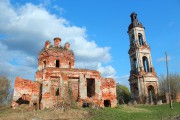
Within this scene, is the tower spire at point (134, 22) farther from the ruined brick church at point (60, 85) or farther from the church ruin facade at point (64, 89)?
the church ruin facade at point (64, 89)

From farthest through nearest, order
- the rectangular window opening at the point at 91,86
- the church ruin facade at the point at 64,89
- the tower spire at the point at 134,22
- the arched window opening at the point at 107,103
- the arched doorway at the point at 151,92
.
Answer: the tower spire at the point at 134,22 → the arched doorway at the point at 151,92 → the rectangular window opening at the point at 91,86 → the arched window opening at the point at 107,103 → the church ruin facade at the point at 64,89

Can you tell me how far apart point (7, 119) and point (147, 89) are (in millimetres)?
20131

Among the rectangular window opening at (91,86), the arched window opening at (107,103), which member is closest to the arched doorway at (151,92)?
the arched window opening at (107,103)

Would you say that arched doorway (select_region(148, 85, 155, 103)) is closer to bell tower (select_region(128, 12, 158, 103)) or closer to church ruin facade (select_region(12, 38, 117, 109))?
bell tower (select_region(128, 12, 158, 103))

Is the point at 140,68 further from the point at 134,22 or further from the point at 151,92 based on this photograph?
the point at 134,22

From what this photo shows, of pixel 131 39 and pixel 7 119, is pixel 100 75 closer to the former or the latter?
pixel 7 119

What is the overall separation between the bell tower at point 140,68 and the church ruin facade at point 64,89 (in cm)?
880

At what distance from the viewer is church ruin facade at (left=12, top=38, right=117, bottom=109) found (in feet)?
60.5

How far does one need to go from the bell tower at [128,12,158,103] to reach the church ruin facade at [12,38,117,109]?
880 centimetres

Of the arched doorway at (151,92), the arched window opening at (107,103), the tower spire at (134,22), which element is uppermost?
Result: the tower spire at (134,22)

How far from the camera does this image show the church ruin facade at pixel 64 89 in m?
18.4

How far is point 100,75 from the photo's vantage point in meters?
20.8

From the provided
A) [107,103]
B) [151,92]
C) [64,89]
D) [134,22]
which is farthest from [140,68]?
[64,89]

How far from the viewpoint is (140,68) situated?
2920 cm
